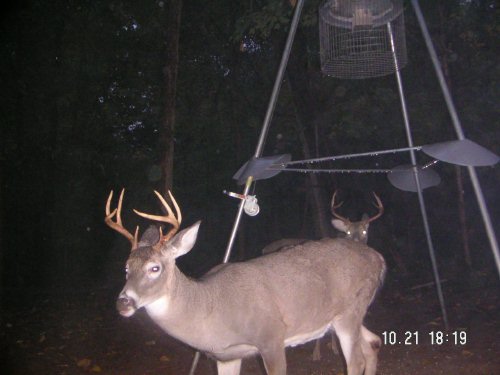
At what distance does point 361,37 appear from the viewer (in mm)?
5930

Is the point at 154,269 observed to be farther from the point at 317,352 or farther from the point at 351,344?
the point at 317,352

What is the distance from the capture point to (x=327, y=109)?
13.9 metres

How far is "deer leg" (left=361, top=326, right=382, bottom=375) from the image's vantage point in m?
6.00

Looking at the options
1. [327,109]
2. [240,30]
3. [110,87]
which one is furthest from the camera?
[110,87]

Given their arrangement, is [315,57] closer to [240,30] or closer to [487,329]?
[240,30]

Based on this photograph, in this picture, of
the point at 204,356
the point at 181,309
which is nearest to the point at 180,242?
the point at 181,309

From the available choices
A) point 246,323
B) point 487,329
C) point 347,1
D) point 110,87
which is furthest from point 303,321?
point 110,87

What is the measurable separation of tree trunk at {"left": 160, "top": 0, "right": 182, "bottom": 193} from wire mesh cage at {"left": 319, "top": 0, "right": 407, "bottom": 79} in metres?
3.50

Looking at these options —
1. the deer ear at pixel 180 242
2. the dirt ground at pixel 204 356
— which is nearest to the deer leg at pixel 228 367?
the deer ear at pixel 180 242

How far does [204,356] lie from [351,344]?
2410 millimetres

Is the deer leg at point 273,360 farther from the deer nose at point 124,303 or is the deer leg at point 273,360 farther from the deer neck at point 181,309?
the deer nose at point 124,303

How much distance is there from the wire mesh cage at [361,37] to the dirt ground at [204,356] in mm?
3586

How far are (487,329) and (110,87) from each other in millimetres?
Answer: 12015

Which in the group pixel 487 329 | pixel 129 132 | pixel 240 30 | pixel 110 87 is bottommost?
pixel 487 329
